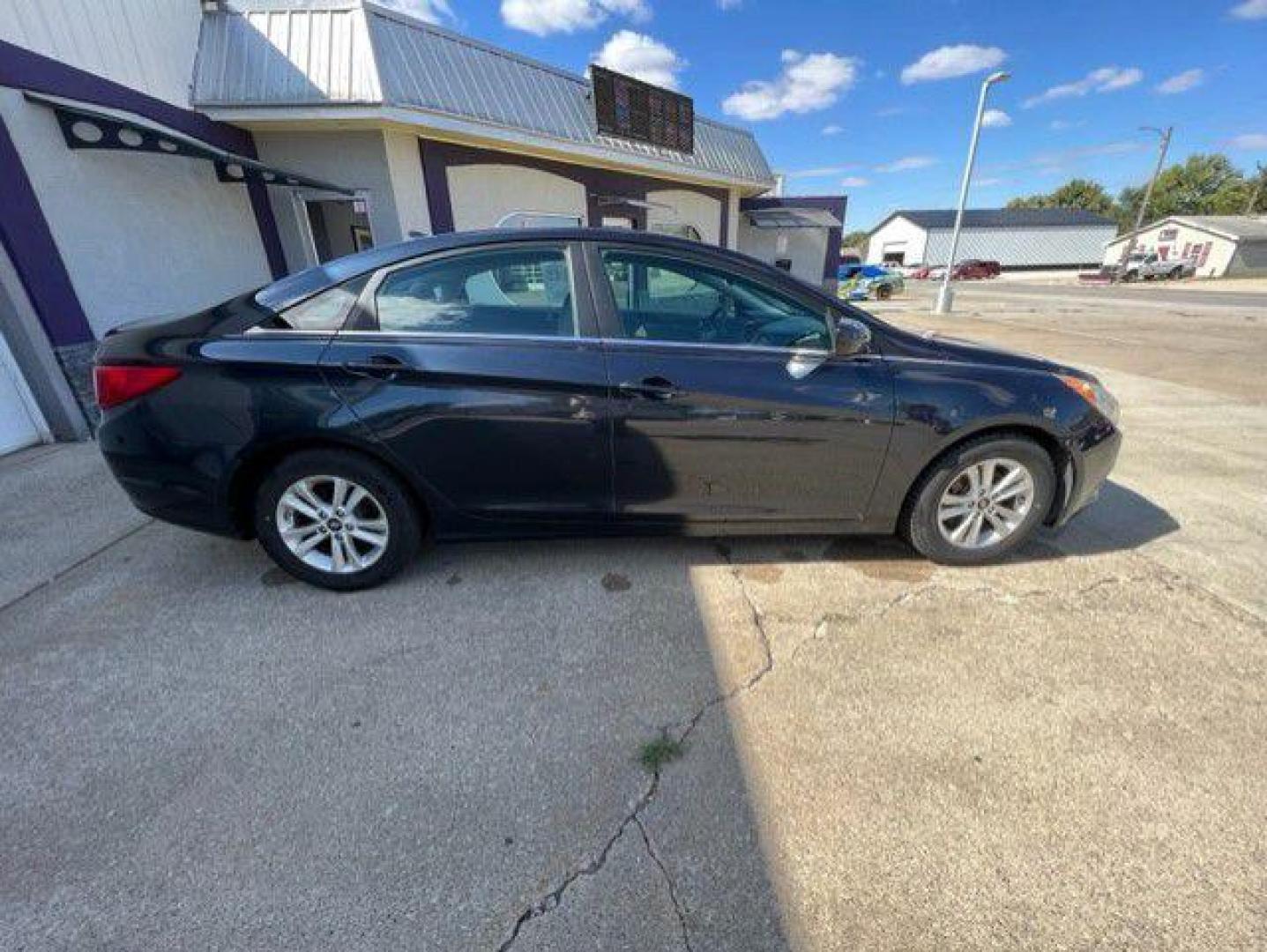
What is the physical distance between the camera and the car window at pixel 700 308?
250 cm

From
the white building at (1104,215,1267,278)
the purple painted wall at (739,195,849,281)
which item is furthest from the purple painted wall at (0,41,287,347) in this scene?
the white building at (1104,215,1267,278)

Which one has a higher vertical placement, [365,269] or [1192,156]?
Answer: [1192,156]

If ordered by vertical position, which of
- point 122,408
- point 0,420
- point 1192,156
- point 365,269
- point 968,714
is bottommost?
point 968,714

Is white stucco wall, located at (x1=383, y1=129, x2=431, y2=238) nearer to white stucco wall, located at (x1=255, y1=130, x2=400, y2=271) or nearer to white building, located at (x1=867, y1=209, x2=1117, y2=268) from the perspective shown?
white stucco wall, located at (x1=255, y1=130, x2=400, y2=271)

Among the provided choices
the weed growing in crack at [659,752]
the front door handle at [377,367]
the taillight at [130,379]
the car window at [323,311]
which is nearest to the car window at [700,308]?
the front door handle at [377,367]

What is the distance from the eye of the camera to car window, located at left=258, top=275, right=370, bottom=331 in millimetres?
2396

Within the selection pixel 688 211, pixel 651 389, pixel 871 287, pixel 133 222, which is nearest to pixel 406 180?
pixel 133 222

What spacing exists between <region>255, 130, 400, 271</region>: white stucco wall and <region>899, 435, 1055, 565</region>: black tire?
22.3ft

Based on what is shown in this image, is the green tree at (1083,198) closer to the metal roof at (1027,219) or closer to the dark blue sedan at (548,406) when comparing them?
the metal roof at (1027,219)

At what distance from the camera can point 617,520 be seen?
268cm

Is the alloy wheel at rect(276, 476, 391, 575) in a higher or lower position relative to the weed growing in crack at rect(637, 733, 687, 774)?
higher

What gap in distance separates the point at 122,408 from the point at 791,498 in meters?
2.97

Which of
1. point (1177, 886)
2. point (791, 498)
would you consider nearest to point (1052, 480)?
point (791, 498)

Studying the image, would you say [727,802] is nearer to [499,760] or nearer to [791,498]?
[499,760]
